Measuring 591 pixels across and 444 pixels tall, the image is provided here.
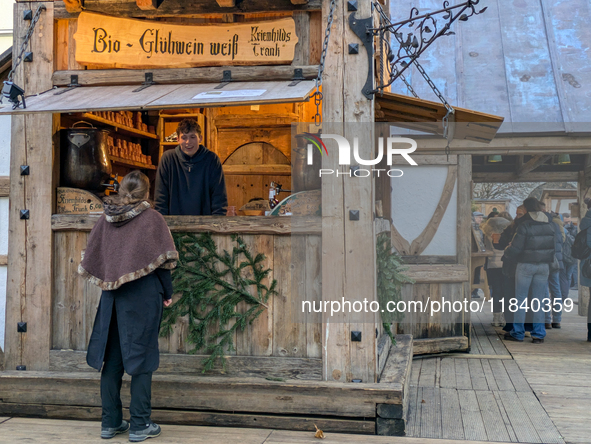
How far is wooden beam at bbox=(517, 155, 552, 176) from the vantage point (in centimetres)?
948

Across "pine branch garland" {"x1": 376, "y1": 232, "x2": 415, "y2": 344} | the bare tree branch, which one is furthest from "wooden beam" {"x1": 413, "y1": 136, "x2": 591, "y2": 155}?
the bare tree branch

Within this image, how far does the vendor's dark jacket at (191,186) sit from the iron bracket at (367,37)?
1.45 meters

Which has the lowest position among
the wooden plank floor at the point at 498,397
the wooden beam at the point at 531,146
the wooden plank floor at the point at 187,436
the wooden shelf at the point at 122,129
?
the wooden plank floor at the point at 498,397

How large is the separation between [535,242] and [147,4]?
557 centimetres

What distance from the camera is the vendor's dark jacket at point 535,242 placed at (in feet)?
25.8

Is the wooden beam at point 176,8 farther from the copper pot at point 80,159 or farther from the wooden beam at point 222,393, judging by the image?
the wooden beam at point 222,393

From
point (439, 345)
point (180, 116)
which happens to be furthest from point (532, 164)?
point (180, 116)

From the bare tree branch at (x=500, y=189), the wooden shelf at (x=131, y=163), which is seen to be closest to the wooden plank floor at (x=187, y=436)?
the wooden shelf at (x=131, y=163)

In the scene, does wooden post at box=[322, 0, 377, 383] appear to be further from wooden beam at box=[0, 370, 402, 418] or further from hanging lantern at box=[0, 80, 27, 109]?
hanging lantern at box=[0, 80, 27, 109]

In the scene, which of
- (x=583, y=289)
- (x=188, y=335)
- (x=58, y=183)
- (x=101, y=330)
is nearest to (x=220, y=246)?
(x=188, y=335)

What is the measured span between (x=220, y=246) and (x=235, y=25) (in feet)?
5.41

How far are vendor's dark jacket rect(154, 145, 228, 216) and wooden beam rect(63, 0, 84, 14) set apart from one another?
51.6 inches

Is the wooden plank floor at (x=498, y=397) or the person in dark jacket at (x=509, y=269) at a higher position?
the person in dark jacket at (x=509, y=269)

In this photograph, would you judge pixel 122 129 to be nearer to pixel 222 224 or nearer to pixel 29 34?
pixel 29 34
